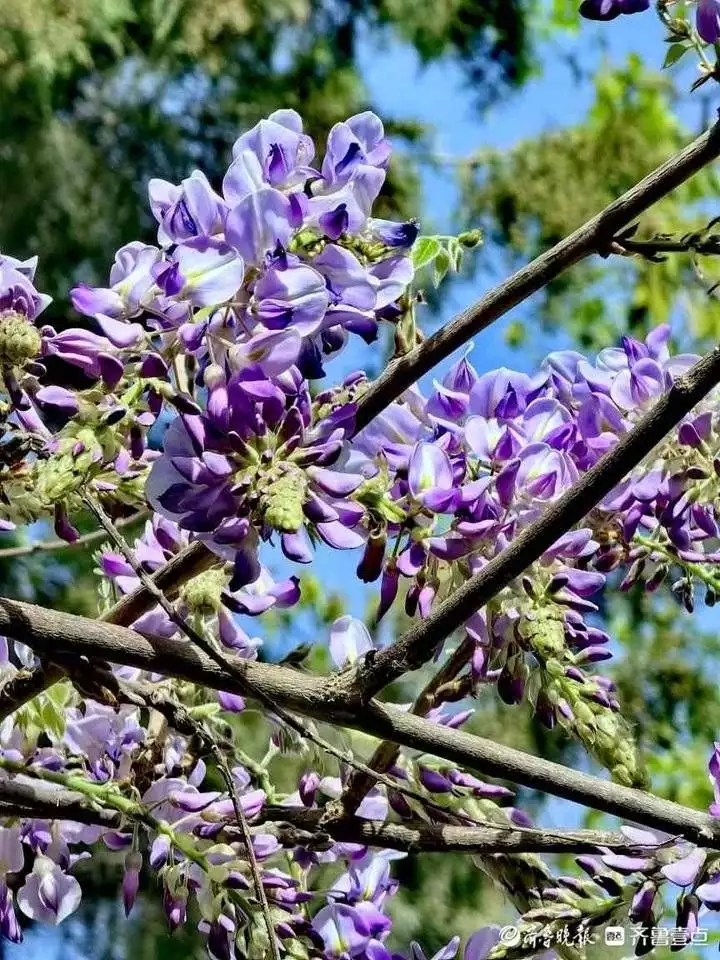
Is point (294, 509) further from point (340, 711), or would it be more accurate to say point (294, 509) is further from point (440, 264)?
point (440, 264)

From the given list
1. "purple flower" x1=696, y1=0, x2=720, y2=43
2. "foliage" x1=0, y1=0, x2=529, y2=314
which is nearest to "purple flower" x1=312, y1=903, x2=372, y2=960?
"purple flower" x1=696, y1=0, x2=720, y2=43

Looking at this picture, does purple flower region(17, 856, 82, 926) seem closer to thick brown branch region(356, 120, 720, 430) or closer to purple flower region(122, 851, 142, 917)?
purple flower region(122, 851, 142, 917)

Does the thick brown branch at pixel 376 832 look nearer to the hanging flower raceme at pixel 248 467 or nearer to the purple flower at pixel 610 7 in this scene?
the hanging flower raceme at pixel 248 467

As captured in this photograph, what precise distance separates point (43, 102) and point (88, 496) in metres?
2.76

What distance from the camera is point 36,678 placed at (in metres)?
0.55

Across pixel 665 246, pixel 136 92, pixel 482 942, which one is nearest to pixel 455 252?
pixel 665 246

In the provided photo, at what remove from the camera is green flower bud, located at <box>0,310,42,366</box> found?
45 cm

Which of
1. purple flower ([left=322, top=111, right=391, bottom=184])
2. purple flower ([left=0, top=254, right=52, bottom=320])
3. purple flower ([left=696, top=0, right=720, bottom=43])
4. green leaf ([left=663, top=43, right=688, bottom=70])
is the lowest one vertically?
purple flower ([left=0, top=254, right=52, bottom=320])

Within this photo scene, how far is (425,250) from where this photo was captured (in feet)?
1.86

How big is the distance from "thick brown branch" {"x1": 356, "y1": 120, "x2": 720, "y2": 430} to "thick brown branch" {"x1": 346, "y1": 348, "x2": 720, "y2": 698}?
9 cm

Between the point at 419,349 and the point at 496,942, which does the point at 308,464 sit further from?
the point at 496,942

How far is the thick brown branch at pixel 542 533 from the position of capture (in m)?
0.40

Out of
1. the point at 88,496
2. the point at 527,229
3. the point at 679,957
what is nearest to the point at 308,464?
the point at 88,496

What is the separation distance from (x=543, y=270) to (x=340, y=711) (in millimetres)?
195
